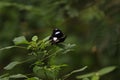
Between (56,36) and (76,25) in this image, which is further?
(76,25)

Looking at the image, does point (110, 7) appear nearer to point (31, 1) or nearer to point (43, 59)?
point (31, 1)

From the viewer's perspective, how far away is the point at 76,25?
535 centimetres

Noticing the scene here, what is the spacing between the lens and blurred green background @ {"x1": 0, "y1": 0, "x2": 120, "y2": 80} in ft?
12.0

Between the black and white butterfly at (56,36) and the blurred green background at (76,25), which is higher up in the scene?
the blurred green background at (76,25)

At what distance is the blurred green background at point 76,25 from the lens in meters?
3.65

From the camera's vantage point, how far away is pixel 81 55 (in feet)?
17.3

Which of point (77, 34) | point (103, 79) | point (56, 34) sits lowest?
point (56, 34)

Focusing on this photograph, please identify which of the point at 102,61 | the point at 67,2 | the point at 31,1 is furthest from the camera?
the point at 102,61

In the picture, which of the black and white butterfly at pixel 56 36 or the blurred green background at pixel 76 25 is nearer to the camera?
the black and white butterfly at pixel 56 36

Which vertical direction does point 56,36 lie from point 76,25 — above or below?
below

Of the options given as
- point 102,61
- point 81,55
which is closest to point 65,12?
point 102,61

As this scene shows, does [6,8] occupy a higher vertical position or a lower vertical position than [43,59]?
higher

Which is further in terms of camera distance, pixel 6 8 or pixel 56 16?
pixel 6 8

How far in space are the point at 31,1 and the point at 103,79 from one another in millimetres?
1111
